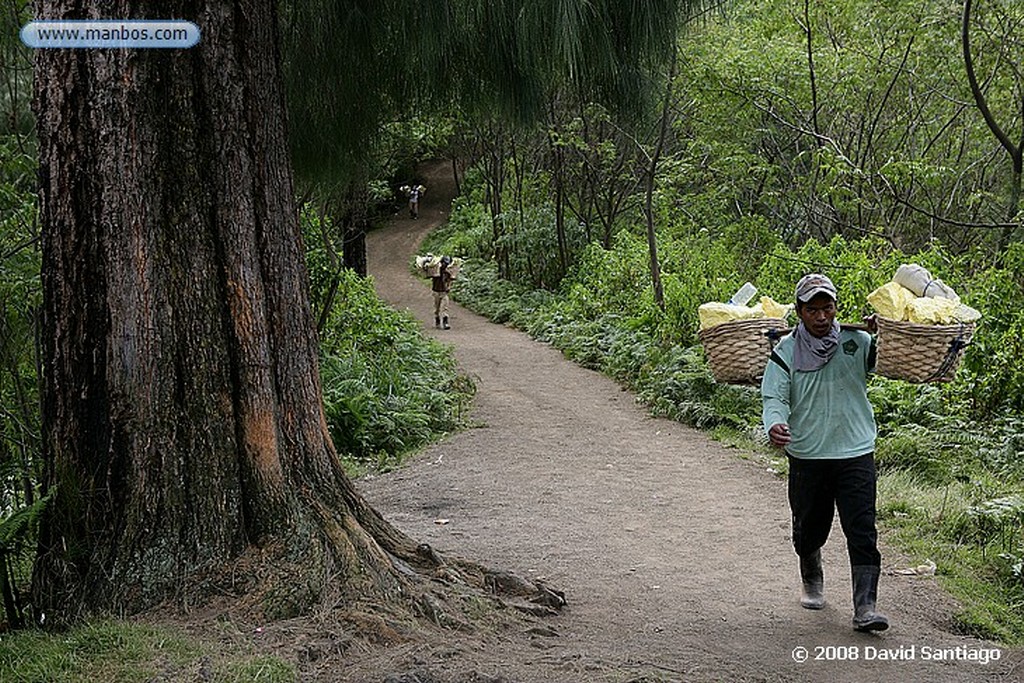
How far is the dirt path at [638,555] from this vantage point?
476 cm

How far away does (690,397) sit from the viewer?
A: 1327cm

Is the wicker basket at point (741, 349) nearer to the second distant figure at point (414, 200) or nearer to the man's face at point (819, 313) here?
the man's face at point (819, 313)

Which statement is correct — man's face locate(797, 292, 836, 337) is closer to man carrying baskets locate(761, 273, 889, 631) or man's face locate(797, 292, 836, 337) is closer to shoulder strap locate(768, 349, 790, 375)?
man carrying baskets locate(761, 273, 889, 631)

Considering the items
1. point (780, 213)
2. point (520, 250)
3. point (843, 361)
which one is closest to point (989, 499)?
point (843, 361)

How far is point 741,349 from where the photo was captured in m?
6.73

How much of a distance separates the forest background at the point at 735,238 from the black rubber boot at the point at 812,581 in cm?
91

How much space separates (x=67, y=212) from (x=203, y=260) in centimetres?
60

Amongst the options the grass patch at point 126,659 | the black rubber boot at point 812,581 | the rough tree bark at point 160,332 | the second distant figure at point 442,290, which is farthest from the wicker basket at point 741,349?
the second distant figure at point 442,290

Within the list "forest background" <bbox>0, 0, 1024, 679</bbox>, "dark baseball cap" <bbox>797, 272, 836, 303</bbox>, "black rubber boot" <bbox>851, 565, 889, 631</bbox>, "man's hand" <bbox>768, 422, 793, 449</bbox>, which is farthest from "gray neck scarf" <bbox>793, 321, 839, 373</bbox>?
"forest background" <bbox>0, 0, 1024, 679</bbox>

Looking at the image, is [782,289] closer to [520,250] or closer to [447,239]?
[520,250]

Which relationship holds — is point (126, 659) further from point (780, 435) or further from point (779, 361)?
Result: point (779, 361)

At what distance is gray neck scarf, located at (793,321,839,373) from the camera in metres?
5.45

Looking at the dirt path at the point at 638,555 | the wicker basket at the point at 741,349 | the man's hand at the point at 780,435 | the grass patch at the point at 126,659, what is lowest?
the dirt path at the point at 638,555

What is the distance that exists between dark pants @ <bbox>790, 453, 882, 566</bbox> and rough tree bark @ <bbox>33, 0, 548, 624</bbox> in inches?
94.1
